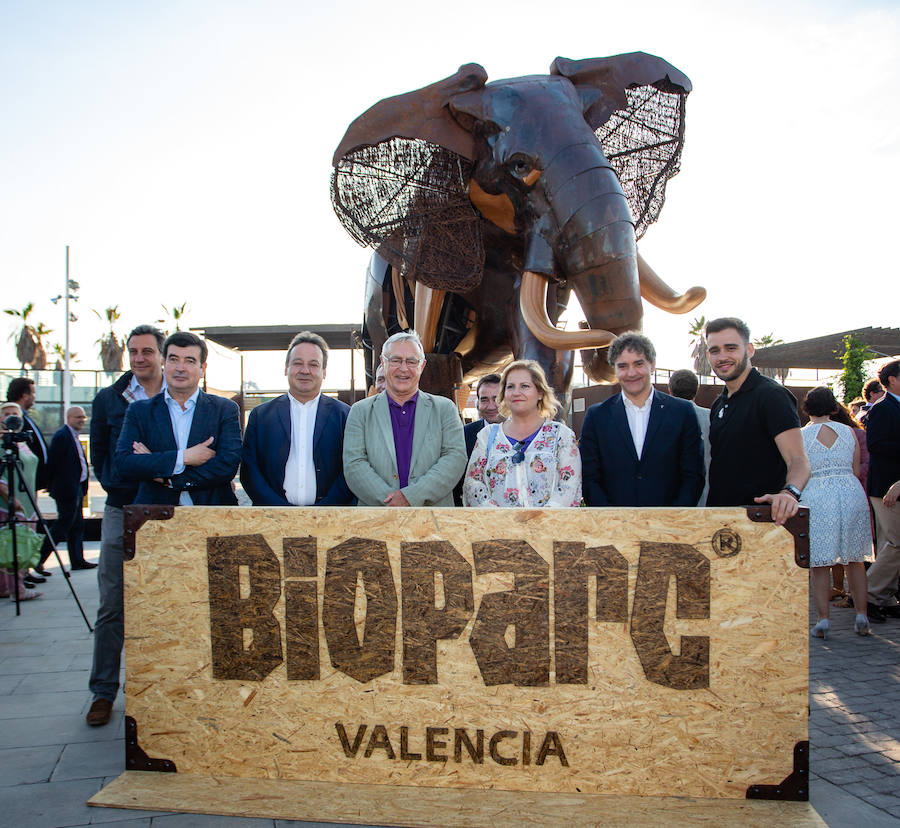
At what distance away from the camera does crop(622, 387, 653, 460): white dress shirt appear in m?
3.75

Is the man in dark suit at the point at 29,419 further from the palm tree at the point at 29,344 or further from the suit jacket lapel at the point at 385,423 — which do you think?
the palm tree at the point at 29,344

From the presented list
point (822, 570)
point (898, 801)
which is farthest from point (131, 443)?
point (822, 570)

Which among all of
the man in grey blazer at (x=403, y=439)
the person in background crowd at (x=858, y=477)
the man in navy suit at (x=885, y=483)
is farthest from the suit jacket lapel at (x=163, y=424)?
the person in background crowd at (x=858, y=477)

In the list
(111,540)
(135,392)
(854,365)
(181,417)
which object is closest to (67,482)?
(135,392)

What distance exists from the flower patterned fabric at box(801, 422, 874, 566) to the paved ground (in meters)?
0.63

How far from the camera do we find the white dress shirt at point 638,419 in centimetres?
375

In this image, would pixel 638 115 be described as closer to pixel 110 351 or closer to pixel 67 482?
pixel 67 482

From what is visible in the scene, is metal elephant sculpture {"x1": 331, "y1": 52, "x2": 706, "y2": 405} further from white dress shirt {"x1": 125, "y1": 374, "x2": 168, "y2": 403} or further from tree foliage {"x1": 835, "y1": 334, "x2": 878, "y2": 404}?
tree foliage {"x1": 835, "y1": 334, "x2": 878, "y2": 404}

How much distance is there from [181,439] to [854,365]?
21643 mm

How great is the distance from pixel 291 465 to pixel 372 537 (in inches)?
39.8

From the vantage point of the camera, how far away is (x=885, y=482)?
593 centimetres

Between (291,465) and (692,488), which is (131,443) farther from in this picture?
(692,488)

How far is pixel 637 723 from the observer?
2855mm

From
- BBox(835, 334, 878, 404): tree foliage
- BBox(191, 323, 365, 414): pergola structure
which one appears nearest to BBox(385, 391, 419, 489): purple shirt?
BBox(191, 323, 365, 414): pergola structure
